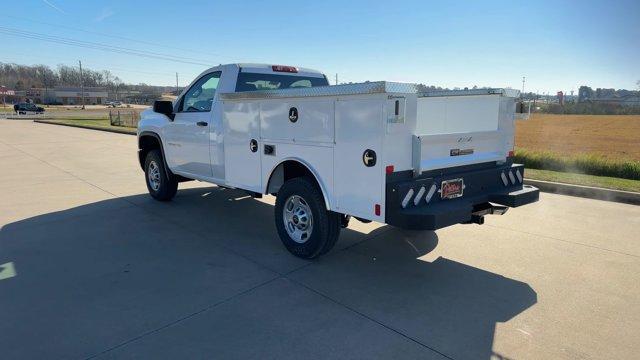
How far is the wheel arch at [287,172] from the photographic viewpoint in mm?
4589

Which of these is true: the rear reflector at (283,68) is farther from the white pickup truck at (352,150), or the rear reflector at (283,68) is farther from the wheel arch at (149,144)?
the wheel arch at (149,144)

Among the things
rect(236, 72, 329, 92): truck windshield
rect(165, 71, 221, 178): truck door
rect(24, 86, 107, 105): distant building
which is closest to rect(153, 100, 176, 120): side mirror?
rect(165, 71, 221, 178): truck door

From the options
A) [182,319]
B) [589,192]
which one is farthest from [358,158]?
[589,192]

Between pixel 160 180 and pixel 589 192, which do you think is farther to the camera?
pixel 589 192

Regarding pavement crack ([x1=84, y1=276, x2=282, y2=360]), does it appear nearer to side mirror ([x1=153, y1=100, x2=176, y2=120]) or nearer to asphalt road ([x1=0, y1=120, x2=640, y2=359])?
asphalt road ([x1=0, y1=120, x2=640, y2=359])

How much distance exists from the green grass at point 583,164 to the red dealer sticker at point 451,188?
24.6 ft

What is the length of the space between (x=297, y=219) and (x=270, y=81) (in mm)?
2376

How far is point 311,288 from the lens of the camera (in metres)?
4.10

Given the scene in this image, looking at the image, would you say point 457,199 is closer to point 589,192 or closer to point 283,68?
point 283,68

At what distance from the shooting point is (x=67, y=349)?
3.09 metres

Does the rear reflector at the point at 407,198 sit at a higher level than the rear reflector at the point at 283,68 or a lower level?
lower

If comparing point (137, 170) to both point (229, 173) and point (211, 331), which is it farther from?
point (211, 331)

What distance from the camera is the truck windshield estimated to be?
6.00 m

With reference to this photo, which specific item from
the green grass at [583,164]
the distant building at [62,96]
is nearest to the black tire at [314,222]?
the green grass at [583,164]
